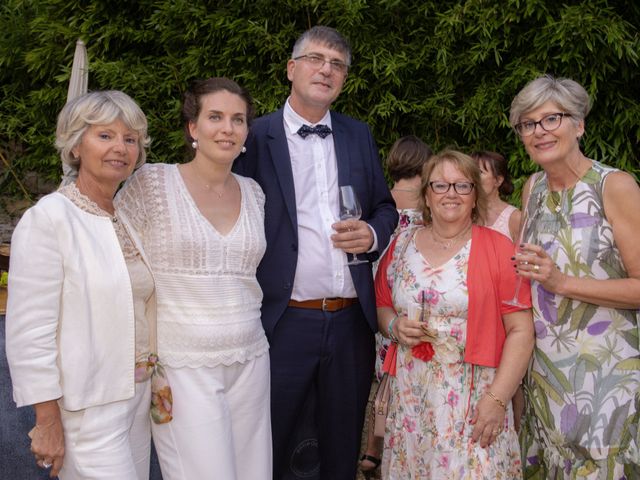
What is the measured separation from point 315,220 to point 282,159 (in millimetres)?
320

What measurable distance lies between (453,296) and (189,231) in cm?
106

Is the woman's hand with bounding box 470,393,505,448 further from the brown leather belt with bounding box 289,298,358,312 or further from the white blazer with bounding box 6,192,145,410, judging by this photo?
the white blazer with bounding box 6,192,145,410

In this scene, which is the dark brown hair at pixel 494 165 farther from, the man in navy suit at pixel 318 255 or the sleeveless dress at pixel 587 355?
the sleeveless dress at pixel 587 355

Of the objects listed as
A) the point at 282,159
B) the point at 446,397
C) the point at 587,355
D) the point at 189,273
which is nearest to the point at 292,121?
the point at 282,159

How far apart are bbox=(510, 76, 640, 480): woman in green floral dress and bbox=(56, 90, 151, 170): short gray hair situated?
151cm

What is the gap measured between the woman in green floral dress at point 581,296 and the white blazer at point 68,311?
1.44 m

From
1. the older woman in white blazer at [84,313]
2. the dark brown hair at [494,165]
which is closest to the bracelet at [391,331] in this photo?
the older woman in white blazer at [84,313]

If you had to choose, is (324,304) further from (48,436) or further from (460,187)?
(48,436)

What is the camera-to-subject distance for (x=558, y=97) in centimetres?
255

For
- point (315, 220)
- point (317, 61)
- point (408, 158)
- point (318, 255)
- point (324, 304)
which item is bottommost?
point (324, 304)

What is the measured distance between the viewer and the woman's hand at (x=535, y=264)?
2.38 metres

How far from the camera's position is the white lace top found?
2.38m

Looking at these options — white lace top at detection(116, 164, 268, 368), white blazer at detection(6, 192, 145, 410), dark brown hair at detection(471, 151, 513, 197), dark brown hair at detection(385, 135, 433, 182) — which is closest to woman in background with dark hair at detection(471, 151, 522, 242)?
dark brown hair at detection(471, 151, 513, 197)

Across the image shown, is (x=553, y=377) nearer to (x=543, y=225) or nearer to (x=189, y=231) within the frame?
(x=543, y=225)
